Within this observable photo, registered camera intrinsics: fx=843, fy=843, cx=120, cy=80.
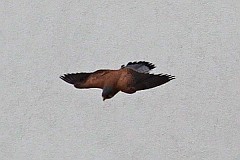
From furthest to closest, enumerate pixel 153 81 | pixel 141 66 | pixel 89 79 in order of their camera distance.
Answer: pixel 141 66 → pixel 89 79 → pixel 153 81

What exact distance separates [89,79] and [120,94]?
44cm

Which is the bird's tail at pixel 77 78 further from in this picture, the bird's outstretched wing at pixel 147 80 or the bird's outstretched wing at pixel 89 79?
the bird's outstretched wing at pixel 147 80

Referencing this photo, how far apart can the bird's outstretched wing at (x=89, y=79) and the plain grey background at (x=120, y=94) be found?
11.7 inches

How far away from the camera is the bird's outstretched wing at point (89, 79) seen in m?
2.20

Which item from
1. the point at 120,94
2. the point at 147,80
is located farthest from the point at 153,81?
the point at 120,94

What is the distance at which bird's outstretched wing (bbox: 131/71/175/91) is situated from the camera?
6.91ft

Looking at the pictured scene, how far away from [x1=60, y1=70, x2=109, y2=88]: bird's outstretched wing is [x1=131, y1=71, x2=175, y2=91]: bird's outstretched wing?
94 mm

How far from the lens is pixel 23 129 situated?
254 cm

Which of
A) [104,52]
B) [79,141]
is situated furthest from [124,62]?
[79,141]

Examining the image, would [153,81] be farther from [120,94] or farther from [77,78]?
[120,94]

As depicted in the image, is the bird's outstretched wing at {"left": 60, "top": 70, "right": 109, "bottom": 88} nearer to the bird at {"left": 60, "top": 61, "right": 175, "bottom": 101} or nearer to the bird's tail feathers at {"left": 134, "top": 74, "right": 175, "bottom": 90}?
the bird at {"left": 60, "top": 61, "right": 175, "bottom": 101}

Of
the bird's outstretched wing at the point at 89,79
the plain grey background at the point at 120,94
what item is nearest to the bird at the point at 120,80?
the bird's outstretched wing at the point at 89,79

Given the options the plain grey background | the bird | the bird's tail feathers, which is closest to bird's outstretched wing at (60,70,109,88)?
the bird

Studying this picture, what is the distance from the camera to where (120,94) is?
265cm
